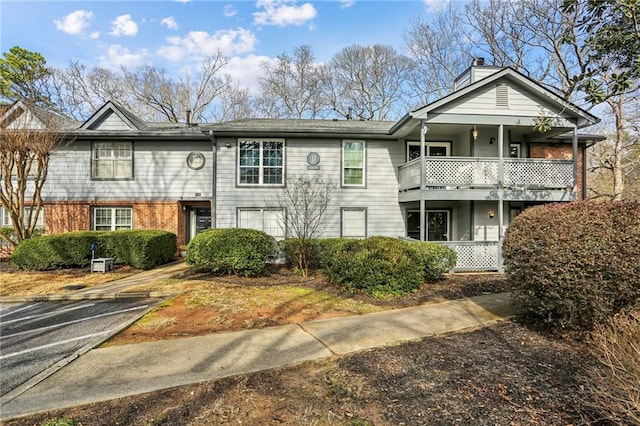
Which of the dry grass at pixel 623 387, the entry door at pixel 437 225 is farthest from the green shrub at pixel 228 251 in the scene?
the dry grass at pixel 623 387

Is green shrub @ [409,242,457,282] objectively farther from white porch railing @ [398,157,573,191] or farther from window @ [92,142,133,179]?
window @ [92,142,133,179]

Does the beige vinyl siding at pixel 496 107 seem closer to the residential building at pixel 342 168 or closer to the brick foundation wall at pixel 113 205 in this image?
the residential building at pixel 342 168

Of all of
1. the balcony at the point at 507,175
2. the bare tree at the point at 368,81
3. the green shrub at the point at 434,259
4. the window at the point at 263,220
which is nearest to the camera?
the green shrub at the point at 434,259

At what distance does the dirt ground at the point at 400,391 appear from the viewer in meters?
2.91

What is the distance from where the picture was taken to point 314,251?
11.3 metres

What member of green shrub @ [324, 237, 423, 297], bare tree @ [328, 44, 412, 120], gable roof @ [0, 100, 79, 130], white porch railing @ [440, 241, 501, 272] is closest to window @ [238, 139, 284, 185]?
green shrub @ [324, 237, 423, 297]

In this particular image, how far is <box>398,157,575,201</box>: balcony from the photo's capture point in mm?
11094

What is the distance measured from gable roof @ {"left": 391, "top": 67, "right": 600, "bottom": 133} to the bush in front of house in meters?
6.65

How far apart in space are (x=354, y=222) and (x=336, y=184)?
170 centimetres

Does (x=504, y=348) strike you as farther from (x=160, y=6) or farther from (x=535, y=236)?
(x=160, y=6)

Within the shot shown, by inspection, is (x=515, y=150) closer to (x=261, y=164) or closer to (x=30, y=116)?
(x=261, y=164)

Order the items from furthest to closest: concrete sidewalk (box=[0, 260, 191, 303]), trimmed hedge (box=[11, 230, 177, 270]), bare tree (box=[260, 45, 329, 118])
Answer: bare tree (box=[260, 45, 329, 118]), trimmed hedge (box=[11, 230, 177, 270]), concrete sidewalk (box=[0, 260, 191, 303])

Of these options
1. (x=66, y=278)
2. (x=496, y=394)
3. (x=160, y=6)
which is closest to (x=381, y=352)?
(x=496, y=394)

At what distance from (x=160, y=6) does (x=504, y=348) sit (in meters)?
15.6
